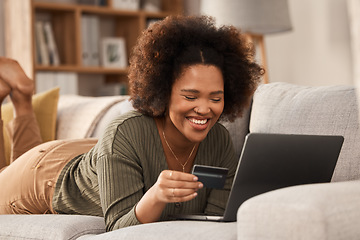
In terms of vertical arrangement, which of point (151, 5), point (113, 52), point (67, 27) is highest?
point (151, 5)

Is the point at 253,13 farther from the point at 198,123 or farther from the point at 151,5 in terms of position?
the point at 198,123

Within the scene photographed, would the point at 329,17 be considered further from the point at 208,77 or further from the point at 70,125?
the point at 208,77

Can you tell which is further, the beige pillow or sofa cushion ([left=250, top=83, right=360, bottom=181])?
the beige pillow

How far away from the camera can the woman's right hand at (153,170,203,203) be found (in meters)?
1.34

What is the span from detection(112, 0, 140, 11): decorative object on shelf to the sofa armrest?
321cm

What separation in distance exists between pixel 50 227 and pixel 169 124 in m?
0.43

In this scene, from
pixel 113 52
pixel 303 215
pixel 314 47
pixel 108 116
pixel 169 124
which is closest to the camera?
pixel 303 215

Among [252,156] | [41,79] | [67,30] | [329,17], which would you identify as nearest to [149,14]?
[67,30]

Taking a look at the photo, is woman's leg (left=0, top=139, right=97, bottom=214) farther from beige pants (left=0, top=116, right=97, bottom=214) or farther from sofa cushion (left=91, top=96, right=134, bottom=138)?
sofa cushion (left=91, top=96, right=134, bottom=138)

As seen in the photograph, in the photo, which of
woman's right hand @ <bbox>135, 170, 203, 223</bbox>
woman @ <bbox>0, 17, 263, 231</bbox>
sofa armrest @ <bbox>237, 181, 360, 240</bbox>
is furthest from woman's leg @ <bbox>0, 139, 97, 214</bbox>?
sofa armrest @ <bbox>237, 181, 360, 240</bbox>

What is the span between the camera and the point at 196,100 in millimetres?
1612

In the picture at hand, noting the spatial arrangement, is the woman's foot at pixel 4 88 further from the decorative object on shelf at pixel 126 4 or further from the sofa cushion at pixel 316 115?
the decorative object on shelf at pixel 126 4

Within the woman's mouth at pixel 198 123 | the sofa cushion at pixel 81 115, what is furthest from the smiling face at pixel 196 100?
the sofa cushion at pixel 81 115

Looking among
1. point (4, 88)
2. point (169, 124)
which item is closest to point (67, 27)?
point (4, 88)
